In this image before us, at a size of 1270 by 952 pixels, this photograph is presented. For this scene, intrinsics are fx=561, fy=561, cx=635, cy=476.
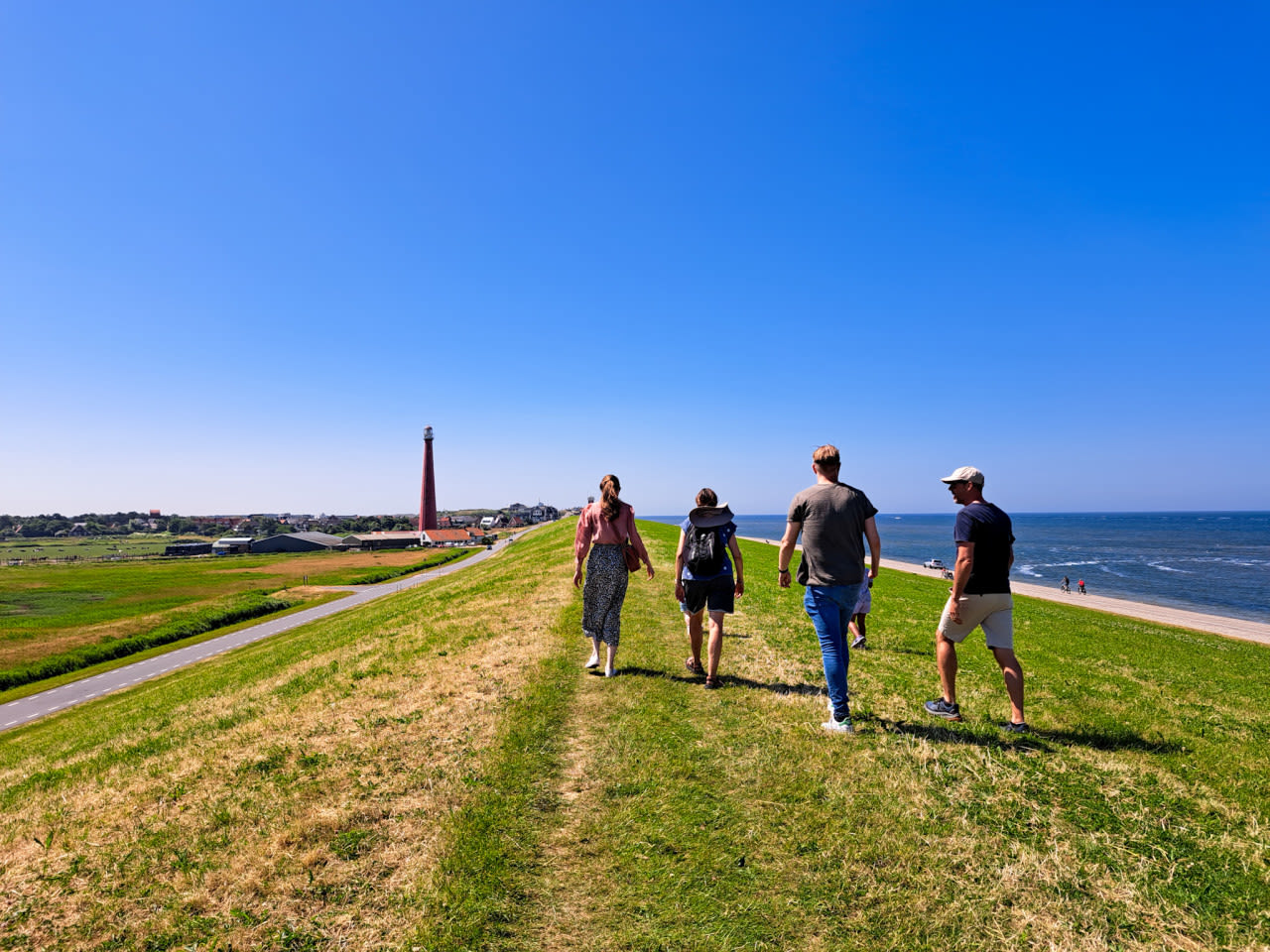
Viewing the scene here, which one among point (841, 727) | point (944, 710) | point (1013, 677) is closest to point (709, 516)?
point (841, 727)

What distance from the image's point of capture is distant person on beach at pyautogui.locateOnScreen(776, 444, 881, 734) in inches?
237

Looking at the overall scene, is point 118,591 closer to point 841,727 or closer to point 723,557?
point 723,557

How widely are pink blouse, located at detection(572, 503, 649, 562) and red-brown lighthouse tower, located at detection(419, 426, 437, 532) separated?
124 meters

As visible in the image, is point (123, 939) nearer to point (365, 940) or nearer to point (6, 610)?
point (365, 940)

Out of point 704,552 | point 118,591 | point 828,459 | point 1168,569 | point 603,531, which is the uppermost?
point 828,459

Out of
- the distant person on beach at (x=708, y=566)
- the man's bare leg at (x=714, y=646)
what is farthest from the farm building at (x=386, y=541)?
the man's bare leg at (x=714, y=646)

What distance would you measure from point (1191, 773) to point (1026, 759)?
53.7 inches

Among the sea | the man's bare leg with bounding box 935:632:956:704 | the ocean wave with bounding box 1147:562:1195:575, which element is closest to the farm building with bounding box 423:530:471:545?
the sea

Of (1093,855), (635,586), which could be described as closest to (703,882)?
(1093,855)

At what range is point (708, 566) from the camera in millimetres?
7711

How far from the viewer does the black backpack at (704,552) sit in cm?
772

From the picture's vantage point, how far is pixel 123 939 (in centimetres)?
376

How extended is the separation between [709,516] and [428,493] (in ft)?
431

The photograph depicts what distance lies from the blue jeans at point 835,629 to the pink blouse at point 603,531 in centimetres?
285
